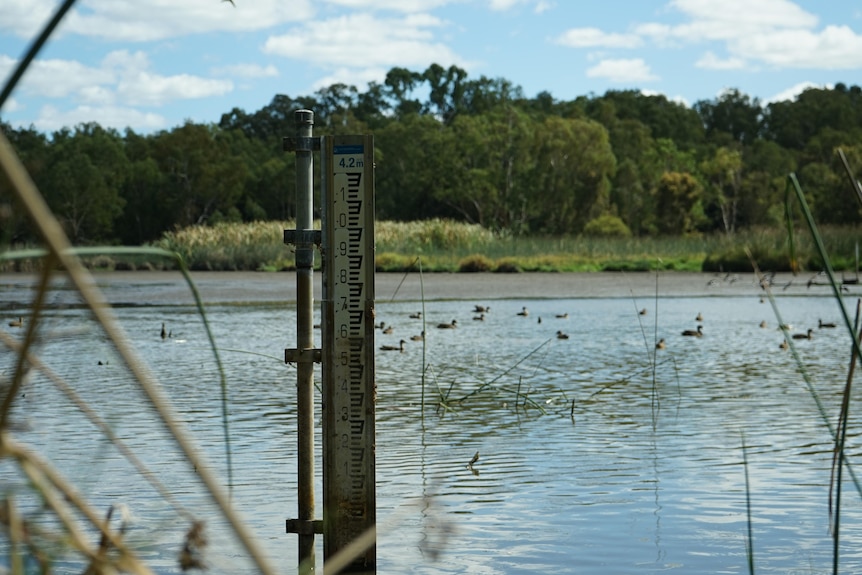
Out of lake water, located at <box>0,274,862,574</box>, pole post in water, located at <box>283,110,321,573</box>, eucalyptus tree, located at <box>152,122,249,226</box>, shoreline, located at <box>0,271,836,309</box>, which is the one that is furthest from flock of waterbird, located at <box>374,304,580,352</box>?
eucalyptus tree, located at <box>152,122,249,226</box>

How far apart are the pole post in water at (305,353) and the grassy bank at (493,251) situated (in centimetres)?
3256

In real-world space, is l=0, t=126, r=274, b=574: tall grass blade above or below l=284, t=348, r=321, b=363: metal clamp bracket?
above

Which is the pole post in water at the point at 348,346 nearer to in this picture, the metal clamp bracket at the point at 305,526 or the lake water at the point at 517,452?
the metal clamp bracket at the point at 305,526

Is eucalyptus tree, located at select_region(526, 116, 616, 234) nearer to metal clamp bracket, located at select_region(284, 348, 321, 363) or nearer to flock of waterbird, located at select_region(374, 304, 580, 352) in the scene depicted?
flock of waterbird, located at select_region(374, 304, 580, 352)

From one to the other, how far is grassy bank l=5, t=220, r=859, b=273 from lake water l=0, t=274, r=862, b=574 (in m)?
24.4

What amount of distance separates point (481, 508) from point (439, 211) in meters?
71.2

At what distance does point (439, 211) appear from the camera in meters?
77.0

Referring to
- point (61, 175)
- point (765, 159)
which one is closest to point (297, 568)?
point (61, 175)

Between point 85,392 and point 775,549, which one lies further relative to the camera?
point 85,392

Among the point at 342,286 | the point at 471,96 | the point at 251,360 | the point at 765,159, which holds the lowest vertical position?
the point at 251,360

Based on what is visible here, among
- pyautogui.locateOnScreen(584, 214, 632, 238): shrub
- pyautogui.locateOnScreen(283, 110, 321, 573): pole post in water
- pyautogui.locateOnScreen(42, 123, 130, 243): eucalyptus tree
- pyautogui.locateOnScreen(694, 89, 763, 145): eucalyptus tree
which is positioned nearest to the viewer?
pyautogui.locateOnScreen(283, 110, 321, 573): pole post in water

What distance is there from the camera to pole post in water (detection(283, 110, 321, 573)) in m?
4.82

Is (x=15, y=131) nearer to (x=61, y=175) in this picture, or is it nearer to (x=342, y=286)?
(x=61, y=175)

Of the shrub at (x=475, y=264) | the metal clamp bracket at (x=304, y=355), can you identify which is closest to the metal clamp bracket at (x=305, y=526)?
the metal clamp bracket at (x=304, y=355)
